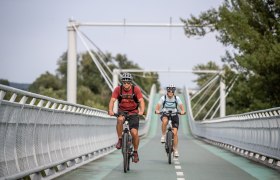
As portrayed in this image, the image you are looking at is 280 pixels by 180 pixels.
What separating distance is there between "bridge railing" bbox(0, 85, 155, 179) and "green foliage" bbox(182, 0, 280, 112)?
846 inches

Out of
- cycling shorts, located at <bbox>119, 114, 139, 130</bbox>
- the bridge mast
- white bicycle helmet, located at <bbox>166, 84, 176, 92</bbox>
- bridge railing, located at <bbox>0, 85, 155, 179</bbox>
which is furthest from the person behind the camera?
the bridge mast

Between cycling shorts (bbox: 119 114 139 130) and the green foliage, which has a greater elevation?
the green foliage

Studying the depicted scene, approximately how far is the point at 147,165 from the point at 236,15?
27772 mm

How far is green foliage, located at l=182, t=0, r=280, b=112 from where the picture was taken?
44781 millimetres

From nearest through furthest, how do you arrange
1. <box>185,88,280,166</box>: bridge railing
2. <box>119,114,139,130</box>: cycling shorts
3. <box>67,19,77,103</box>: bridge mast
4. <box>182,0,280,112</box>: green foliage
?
<box>119,114,139,130</box>: cycling shorts, <box>185,88,280,166</box>: bridge railing, <box>182,0,280,112</box>: green foliage, <box>67,19,77,103</box>: bridge mast

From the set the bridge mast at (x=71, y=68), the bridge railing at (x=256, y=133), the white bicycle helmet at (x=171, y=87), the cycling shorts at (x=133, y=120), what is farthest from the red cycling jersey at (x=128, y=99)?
the bridge mast at (x=71, y=68)

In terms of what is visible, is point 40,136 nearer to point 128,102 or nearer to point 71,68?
point 128,102

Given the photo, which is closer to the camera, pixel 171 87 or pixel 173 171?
pixel 173 171

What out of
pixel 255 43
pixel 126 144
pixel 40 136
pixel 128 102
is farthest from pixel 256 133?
pixel 255 43

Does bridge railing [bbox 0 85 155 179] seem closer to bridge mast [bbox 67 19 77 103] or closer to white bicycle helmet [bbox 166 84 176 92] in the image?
white bicycle helmet [bbox 166 84 176 92]

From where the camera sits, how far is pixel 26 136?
14461 mm

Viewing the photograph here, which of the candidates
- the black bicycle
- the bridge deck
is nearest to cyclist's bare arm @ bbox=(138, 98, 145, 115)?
the black bicycle

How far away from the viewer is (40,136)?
52.0ft

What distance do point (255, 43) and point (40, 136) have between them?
3256 centimetres
